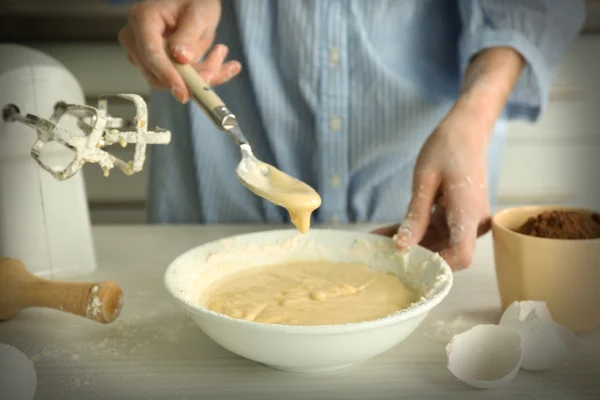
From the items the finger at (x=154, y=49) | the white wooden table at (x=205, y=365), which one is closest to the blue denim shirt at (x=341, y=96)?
the finger at (x=154, y=49)

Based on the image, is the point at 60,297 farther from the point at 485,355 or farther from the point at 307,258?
the point at 485,355

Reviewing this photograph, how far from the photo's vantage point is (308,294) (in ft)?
2.17

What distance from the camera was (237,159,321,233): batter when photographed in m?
0.68

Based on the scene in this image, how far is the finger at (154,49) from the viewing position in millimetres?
772

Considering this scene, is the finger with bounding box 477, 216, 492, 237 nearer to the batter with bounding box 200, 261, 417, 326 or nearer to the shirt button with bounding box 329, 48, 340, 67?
the batter with bounding box 200, 261, 417, 326

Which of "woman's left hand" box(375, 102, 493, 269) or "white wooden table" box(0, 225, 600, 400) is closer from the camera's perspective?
"white wooden table" box(0, 225, 600, 400)

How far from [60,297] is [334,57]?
61 cm

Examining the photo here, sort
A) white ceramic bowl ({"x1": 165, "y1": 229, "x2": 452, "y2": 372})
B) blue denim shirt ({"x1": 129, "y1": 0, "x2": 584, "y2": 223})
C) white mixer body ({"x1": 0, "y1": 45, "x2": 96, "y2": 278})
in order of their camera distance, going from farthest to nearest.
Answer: blue denim shirt ({"x1": 129, "y1": 0, "x2": 584, "y2": 223})
white mixer body ({"x1": 0, "y1": 45, "x2": 96, "y2": 278})
white ceramic bowl ({"x1": 165, "y1": 229, "x2": 452, "y2": 372})

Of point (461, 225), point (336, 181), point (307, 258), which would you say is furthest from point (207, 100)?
point (336, 181)

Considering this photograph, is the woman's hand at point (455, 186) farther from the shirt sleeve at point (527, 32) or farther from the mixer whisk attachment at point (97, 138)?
the mixer whisk attachment at point (97, 138)

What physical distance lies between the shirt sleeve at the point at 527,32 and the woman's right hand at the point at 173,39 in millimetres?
383

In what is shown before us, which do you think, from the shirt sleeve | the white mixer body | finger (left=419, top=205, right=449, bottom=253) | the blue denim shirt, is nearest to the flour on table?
the white mixer body

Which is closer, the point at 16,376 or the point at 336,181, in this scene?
the point at 16,376

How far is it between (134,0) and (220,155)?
31 centimetres
